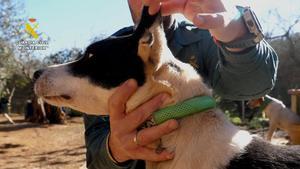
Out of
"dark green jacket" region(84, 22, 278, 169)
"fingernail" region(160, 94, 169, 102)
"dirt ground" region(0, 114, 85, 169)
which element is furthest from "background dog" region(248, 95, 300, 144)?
"fingernail" region(160, 94, 169, 102)

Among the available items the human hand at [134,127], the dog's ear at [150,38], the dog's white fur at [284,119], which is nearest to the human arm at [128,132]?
the human hand at [134,127]

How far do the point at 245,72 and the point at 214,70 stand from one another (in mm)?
500

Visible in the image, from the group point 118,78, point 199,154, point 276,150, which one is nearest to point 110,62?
point 118,78

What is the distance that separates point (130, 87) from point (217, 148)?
0.57 meters

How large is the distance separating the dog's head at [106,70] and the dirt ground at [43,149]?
8.90 m

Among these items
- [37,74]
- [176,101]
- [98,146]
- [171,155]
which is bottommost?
[98,146]

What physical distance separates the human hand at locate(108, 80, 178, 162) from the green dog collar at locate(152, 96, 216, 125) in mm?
40

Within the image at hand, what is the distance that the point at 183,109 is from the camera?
91.8 inches

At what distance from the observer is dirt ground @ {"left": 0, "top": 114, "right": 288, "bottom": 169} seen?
12.3 metres

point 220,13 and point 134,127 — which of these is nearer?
point 220,13

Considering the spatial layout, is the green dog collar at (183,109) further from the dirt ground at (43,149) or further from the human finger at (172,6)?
the dirt ground at (43,149)

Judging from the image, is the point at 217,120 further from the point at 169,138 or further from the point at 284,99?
the point at 284,99

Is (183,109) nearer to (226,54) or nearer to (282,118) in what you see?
(226,54)

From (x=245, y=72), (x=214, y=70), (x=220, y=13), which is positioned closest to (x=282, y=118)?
(x=214, y=70)
